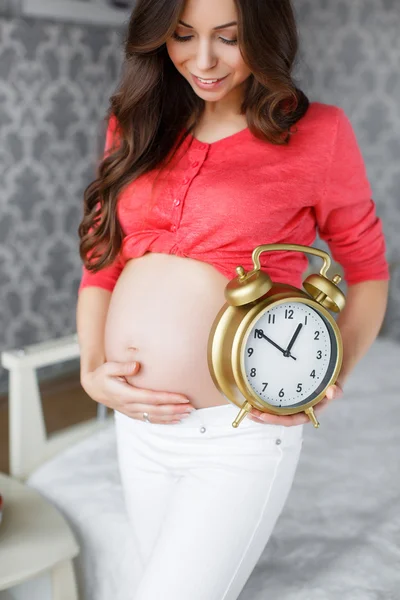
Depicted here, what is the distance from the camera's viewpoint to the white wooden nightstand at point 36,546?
1288mm

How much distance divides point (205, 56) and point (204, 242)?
0.89 feet

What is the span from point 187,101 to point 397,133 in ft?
7.90

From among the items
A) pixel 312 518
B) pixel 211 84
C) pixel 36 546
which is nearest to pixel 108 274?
pixel 211 84

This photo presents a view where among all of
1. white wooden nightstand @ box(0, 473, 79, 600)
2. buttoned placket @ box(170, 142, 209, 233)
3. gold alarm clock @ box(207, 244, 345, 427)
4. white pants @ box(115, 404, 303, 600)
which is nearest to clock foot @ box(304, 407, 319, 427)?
gold alarm clock @ box(207, 244, 345, 427)

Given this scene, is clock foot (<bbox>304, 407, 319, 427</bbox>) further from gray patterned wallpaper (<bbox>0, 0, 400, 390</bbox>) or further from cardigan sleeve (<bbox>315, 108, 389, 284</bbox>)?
gray patterned wallpaper (<bbox>0, 0, 400, 390</bbox>)

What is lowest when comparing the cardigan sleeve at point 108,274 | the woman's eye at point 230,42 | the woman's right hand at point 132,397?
the woman's right hand at point 132,397

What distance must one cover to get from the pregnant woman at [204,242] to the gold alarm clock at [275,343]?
0.13 ft

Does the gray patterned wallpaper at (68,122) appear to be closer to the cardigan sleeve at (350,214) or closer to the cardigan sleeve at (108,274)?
the cardigan sleeve at (108,274)

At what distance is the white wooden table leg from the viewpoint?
4.40ft

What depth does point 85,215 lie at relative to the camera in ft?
4.35

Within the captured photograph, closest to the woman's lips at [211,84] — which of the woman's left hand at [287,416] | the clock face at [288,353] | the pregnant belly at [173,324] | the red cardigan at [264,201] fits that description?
the red cardigan at [264,201]

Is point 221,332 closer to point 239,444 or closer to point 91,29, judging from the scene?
point 239,444

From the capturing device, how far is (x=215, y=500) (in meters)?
1.06

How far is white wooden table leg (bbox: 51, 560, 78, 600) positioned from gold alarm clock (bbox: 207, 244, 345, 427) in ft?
2.01
